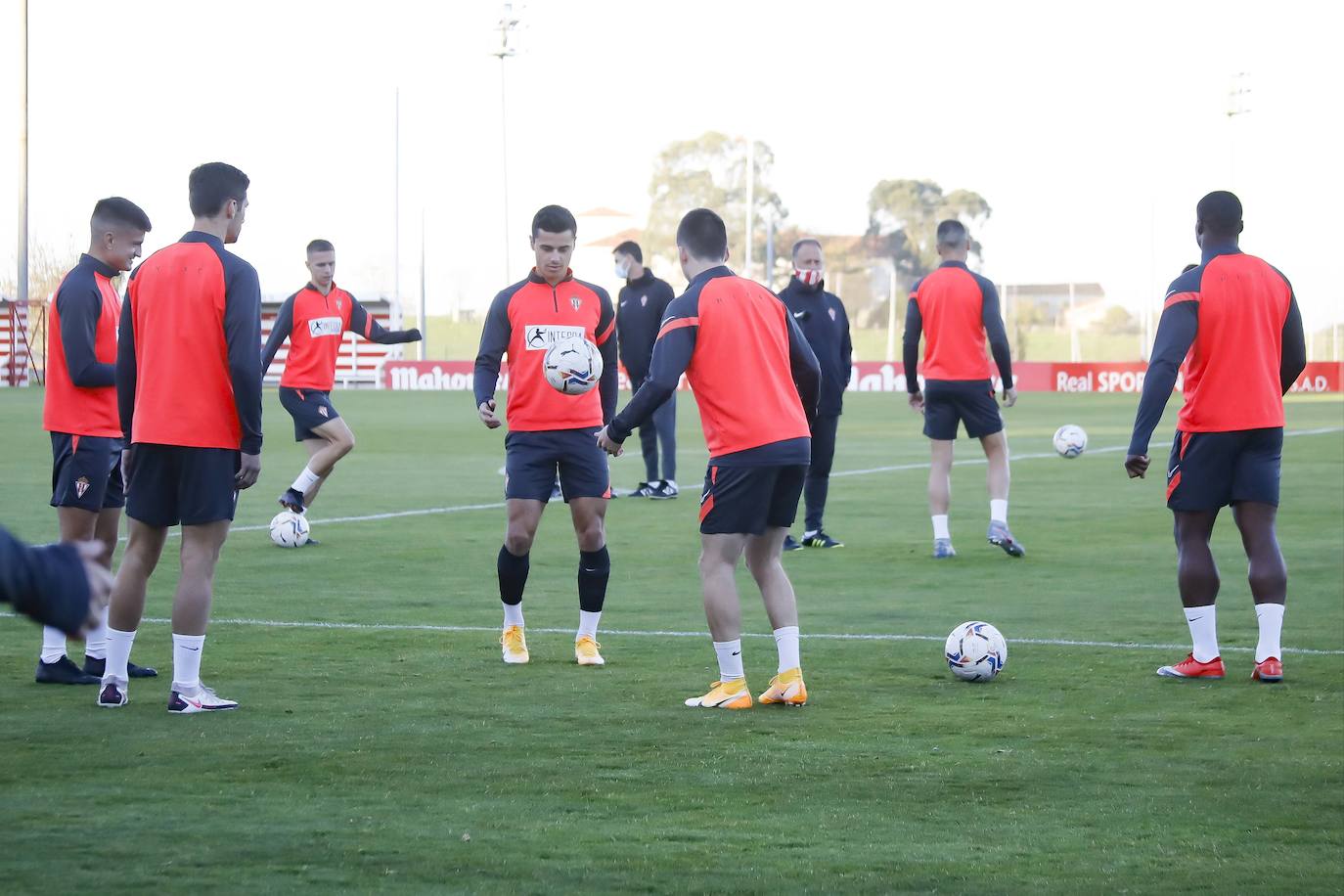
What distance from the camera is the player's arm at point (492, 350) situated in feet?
28.3

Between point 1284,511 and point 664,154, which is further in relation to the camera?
point 664,154

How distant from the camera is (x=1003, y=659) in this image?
8031mm

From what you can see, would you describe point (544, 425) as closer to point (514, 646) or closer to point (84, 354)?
point (514, 646)

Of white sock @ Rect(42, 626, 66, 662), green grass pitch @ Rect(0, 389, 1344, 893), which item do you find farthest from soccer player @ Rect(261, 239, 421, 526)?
white sock @ Rect(42, 626, 66, 662)

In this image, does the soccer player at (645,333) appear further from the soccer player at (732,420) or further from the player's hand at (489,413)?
the soccer player at (732,420)

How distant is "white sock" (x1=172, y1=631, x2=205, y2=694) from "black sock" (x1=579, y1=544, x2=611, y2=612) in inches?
81.2

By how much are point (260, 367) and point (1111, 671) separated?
4.13m

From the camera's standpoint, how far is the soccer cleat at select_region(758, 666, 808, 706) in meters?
7.43

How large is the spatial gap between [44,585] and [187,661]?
14.3ft

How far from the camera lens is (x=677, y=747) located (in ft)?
21.5

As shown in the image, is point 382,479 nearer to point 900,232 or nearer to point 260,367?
point 260,367

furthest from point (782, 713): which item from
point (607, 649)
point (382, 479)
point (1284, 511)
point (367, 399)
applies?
point (367, 399)

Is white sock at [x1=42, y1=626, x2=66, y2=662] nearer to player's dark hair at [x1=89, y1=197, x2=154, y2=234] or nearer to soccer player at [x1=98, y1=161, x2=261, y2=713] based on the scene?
soccer player at [x1=98, y1=161, x2=261, y2=713]

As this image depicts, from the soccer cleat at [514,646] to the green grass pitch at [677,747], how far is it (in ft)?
0.29
